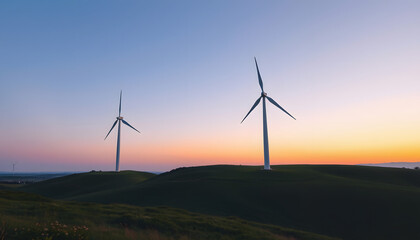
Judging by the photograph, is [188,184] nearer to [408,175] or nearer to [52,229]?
[52,229]

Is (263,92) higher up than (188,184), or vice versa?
(263,92)

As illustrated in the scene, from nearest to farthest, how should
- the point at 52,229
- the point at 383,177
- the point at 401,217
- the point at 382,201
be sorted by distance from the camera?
the point at 52,229, the point at 401,217, the point at 382,201, the point at 383,177

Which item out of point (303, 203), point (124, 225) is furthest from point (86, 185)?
point (124, 225)

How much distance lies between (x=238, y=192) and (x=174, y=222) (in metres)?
30.1

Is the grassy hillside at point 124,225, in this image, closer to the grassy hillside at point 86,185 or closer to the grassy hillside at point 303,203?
the grassy hillside at point 303,203

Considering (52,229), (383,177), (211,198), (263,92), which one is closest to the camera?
(52,229)

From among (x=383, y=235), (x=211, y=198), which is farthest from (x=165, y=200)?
(x=383, y=235)

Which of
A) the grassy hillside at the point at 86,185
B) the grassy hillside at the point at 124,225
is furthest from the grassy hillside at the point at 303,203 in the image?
the grassy hillside at the point at 86,185

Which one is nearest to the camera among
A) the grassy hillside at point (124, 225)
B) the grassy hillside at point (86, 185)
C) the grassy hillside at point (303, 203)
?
the grassy hillside at point (124, 225)

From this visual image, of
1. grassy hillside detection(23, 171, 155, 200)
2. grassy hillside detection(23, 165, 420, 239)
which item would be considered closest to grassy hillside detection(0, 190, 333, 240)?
grassy hillside detection(23, 165, 420, 239)

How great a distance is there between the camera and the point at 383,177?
71.2 m

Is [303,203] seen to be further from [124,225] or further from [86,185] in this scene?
[86,185]

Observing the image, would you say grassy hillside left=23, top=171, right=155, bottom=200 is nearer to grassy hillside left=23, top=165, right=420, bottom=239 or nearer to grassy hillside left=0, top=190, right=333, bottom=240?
grassy hillside left=23, top=165, right=420, bottom=239

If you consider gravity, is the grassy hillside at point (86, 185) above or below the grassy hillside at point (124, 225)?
below
